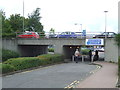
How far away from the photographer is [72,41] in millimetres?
33781

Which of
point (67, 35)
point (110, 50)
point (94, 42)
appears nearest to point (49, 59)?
point (110, 50)

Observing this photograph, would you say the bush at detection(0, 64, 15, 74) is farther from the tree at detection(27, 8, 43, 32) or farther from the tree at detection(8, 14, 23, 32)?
the tree at detection(27, 8, 43, 32)

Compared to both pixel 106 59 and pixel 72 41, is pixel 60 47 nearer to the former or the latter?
pixel 72 41

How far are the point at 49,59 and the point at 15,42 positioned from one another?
11.2m

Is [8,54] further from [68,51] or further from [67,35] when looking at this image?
[68,51]

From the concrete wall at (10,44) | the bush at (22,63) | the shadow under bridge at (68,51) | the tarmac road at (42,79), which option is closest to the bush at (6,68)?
the tarmac road at (42,79)

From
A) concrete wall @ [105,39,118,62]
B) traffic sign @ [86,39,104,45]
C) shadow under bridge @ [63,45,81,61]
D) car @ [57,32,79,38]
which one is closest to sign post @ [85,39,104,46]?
traffic sign @ [86,39,104,45]

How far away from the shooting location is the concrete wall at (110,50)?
28.9m

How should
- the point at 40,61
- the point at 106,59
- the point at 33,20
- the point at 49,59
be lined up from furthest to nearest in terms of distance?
the point at 33,20
the point at 106,59
the point at 49,59
the point at 40,61

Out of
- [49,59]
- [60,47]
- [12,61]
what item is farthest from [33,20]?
[12,61]

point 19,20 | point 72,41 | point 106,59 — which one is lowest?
point 106,59

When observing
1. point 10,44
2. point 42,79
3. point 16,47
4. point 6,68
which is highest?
point 10,44

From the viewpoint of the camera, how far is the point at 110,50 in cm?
3078

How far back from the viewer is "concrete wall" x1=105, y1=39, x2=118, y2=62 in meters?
28.9
